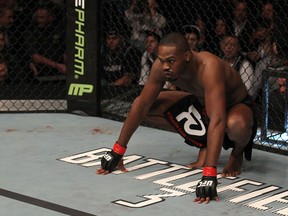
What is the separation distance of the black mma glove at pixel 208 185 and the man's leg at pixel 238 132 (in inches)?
11.7

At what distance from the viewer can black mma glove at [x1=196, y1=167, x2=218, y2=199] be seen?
2895mm

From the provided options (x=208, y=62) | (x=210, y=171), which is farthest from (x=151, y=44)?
(x=210, y=171)

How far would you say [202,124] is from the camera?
3359mm

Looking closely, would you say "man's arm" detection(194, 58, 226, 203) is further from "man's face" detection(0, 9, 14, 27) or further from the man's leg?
"man's face" detection(0, 9, 14, 27)

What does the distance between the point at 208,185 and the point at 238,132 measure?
357 millimetres

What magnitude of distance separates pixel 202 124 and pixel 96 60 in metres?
1.20

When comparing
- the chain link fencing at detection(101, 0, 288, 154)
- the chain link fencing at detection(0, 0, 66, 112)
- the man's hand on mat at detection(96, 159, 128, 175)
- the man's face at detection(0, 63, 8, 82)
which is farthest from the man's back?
the man's face at detection(0, 63, 8, 82)

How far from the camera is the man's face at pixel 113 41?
459 centimetres

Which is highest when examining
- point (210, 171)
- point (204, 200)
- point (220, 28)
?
point (220, 28)

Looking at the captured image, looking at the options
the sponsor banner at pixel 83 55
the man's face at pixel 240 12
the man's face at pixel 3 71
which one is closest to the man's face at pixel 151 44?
the sponsor banner at pixel 83 55

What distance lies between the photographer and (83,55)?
14.4ft

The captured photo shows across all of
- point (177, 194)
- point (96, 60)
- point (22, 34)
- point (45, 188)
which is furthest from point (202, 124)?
point (22, 34)

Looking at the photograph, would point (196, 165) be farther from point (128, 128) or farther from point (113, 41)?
point (113, 41)

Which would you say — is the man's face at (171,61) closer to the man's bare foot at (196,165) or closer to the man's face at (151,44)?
the man's bare foot at (196,165)
